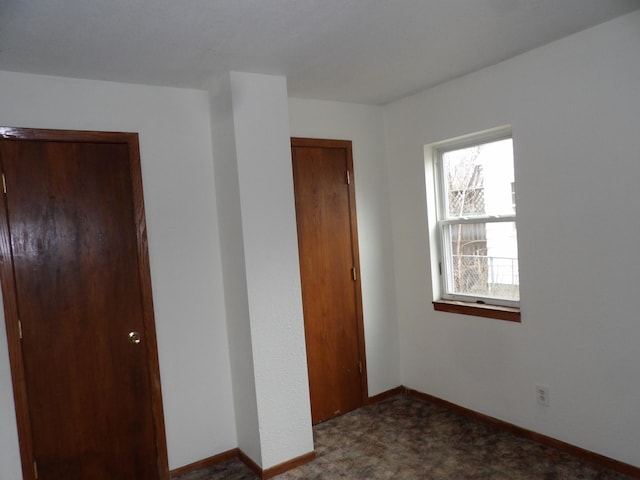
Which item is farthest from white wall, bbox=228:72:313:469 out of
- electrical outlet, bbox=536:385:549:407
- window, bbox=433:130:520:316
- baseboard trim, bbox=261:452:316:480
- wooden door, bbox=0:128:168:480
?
electrical outlet, bbox=536:385:549:407

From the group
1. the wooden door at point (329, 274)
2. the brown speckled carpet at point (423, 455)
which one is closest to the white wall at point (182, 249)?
the brown speckled carpet at point (423, 455)

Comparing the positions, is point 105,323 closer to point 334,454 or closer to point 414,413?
point 334,454

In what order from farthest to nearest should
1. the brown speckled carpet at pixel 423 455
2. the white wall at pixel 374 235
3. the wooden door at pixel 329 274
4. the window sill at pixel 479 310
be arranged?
the white wall at pixel 374 235 → the wooden door at pixel 329 274 → the window sill at pixel 479 310 → the brown speckled carpet at pixel 423 455

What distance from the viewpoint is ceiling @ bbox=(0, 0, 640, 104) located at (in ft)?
5.94

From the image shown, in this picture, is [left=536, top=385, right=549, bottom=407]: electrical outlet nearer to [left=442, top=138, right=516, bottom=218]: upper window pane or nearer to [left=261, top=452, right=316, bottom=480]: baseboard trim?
[left=442, top=138, right=516, bottom=218]: upper window pane

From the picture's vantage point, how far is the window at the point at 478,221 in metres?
2.97

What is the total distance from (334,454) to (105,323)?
166 cm

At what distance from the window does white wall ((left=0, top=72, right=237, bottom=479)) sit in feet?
5.77

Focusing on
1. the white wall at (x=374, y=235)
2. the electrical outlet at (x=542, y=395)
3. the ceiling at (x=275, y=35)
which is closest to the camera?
the ceiling at (x=275, y=35)

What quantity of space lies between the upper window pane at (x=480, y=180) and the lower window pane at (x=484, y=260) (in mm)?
124

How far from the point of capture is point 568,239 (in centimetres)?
256

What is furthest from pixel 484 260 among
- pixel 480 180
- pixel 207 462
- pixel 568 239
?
pixel 207 462

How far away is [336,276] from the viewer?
11.2 feet

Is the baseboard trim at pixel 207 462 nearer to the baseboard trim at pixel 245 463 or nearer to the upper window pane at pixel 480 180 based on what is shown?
the baseboard trim at pixel 245 463
